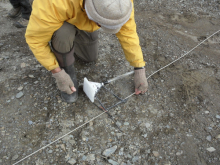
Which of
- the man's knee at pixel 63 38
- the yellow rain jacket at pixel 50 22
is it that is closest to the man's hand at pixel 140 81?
the yellow rain jacket at pixel 50 22

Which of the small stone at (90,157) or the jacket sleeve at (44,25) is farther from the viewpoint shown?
the small stone at (90,157)

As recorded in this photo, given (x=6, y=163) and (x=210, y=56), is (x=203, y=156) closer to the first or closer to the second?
(x=210, y=56)

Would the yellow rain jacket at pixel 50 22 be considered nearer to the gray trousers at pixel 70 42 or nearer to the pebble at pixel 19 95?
the gray trousers at pixel 70 42

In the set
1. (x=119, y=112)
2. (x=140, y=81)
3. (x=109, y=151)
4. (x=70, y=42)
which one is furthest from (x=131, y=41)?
(x=109, y=151)

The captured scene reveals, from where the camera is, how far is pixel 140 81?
1.94 metres

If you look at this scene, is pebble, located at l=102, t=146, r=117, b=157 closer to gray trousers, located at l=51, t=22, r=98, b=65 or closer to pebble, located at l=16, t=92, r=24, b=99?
gray trousers, located at l=51, t=22, r=98, b=65

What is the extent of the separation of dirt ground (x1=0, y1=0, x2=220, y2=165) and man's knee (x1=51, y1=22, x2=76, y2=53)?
604 mm

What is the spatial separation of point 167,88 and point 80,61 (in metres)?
1.17

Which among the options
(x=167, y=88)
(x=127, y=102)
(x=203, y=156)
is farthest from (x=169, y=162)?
(x=167, y=88)

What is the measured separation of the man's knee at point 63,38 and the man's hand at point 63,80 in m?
0.20

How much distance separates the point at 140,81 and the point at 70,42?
84cm

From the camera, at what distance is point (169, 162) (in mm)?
1584

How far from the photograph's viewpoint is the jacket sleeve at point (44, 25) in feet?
4.22

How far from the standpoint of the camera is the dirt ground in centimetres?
161
